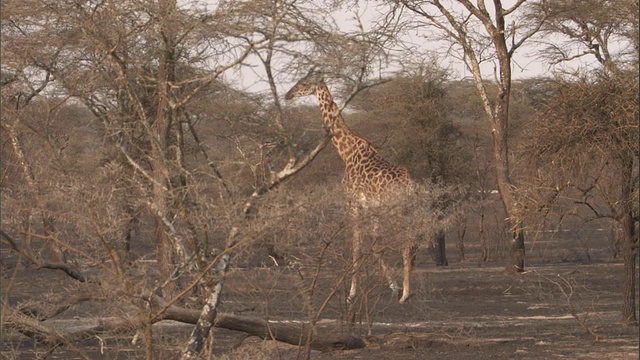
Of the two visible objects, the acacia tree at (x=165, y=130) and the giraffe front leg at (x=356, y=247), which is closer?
the acacia tree at (x=165, y=130)

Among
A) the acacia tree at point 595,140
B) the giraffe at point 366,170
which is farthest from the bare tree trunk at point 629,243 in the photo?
the giraffe at point 366,170

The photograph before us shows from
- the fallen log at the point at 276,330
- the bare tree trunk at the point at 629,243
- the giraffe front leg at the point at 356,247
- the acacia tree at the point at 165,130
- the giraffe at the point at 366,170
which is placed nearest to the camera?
the acacia tree at the point at 165,130

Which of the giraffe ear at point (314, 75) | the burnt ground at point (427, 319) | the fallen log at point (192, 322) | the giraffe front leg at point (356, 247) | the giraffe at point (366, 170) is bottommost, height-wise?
the burnt ground at point (427, 319)

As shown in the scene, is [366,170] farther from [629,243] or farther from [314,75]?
[314,75]

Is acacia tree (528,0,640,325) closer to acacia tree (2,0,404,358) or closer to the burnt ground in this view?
the burnt ground

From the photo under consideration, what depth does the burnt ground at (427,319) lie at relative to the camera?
Result: 8969mm

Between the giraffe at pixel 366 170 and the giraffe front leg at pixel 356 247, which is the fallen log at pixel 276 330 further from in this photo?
the giraffe at pixel 366 170

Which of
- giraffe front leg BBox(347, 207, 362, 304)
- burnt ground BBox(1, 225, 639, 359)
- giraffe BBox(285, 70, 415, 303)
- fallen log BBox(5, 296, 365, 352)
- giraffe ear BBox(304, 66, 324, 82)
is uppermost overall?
giraffe ear BBox(304, 66, 324, 82)

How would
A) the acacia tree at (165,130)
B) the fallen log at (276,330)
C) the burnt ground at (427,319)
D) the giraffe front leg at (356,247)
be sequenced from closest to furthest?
the acacia tree at (165,130) → the giraffe front leg at (356,247) → the fallen log at (276,330) → the burnt ground at (427,319)

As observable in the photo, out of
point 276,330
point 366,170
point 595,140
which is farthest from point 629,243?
point 366,170

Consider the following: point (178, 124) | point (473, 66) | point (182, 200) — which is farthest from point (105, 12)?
point (473, 66)

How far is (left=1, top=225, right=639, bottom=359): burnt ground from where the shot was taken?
8969 millimetres

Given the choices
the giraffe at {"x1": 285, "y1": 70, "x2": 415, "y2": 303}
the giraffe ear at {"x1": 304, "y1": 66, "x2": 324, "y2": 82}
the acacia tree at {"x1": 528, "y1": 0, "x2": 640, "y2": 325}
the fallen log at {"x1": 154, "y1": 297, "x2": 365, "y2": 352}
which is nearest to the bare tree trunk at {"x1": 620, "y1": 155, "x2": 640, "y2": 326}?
the acacia tree at {"x1": 528, "y1": 0, "x2": 640, "y2": 325}

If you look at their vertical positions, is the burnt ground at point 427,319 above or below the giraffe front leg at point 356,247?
below
